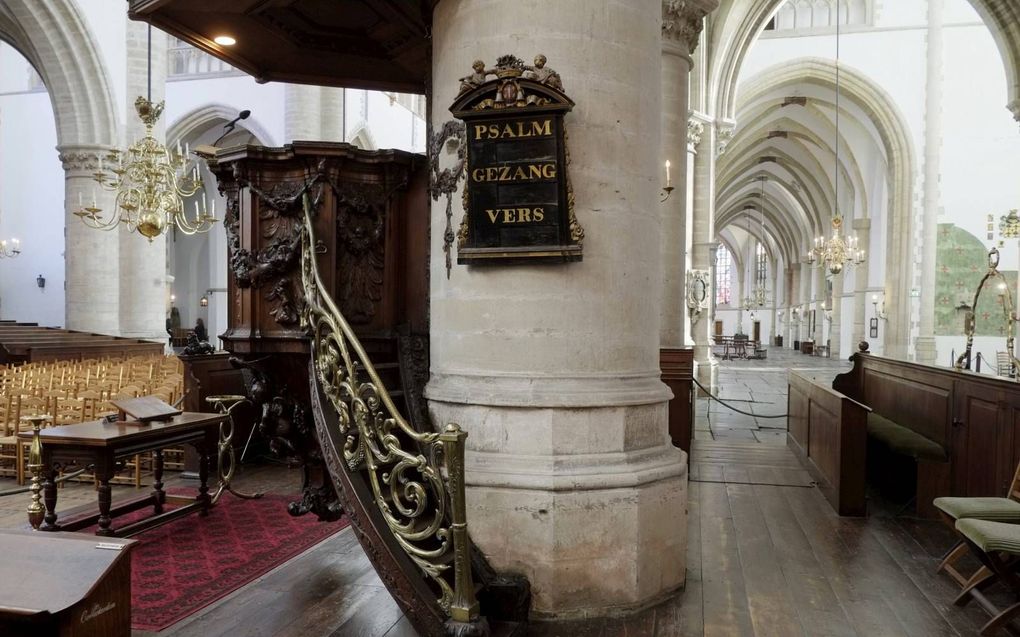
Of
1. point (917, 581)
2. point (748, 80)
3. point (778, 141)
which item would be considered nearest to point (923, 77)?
point (748, 80)

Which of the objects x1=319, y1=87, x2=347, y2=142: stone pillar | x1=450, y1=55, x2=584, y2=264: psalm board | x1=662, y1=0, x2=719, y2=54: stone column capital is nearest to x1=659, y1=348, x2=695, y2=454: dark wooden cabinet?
x1=662, y1=0, x2=719, y2=54: stone column capital

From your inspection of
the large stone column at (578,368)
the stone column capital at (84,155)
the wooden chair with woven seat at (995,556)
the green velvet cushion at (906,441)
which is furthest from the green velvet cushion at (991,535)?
the stone column capital at (84,155)

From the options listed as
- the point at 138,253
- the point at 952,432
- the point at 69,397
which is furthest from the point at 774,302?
the point at 69,397

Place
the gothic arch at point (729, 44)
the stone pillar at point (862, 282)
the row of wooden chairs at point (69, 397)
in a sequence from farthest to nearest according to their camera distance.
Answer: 1. the stone pillar at point (862, 282)
2. the gothic arch at point (729, 44)
3. the row of wooden chairs at point (69, 397)

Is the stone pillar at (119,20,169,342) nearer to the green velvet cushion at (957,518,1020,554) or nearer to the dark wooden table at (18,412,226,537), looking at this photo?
the dark wooden table at (18,412,226,537)

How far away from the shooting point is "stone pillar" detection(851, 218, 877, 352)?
26.3 metres

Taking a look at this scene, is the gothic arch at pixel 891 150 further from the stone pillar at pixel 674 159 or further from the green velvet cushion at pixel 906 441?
the green velvet cushion at pixel 906 441

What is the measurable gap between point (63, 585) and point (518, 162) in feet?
8.49

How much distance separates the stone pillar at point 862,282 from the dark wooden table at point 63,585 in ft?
90.2

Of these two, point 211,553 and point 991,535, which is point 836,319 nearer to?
point 991,535

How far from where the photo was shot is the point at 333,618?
11.7ft

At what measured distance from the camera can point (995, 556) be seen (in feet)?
11.6

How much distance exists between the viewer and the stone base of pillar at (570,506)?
358cm

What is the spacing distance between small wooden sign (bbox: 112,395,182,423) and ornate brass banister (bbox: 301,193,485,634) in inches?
80.4
